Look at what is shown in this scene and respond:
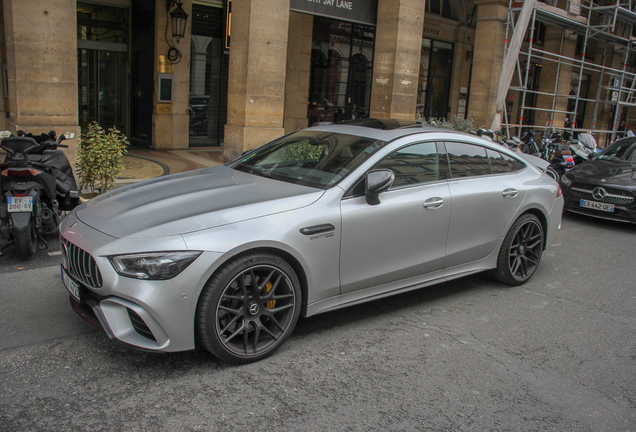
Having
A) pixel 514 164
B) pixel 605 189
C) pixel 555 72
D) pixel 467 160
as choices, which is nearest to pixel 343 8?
pixel 605 189

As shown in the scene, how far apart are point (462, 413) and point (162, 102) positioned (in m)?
12.6

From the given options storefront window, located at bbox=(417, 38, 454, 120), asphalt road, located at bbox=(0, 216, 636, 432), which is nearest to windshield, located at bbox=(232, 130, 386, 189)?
asphalt road, located at bbox=(0, 216, 636, 432)

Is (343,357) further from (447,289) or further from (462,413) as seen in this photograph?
(447,289)

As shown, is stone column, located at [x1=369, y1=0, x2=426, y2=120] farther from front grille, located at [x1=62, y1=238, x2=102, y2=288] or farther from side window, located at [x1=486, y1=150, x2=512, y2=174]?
front grille, located at [x1=62, y1=238, x2=102, y2=288]

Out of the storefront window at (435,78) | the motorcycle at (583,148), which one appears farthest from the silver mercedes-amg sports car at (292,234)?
the storefront window at (435,78)

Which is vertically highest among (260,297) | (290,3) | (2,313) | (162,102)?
(290,3)

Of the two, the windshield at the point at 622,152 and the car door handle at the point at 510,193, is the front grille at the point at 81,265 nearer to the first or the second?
the car door handle at the point at 510,193

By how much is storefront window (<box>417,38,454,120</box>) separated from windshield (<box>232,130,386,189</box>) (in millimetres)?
15240

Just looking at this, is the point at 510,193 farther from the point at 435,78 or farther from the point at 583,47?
the point at 435,78

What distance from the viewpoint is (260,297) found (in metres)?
3.69

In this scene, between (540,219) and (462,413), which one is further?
(540,219)

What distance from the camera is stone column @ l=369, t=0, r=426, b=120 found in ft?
41.3

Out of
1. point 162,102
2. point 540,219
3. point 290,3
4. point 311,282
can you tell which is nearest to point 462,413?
point 311,282

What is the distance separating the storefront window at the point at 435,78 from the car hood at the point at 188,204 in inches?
638
